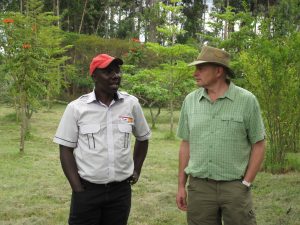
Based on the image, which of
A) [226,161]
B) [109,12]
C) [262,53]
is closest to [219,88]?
[226,161]

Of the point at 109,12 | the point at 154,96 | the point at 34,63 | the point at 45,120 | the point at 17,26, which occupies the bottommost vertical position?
the point at 45,120

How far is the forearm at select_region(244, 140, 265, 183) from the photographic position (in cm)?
313

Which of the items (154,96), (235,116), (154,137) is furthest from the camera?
(154,96)

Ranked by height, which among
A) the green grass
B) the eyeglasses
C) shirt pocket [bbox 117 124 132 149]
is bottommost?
the green grass

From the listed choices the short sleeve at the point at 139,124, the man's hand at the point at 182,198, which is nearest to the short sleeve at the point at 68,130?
the short sleeve at the point at 139,124

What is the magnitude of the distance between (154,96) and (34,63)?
611cm

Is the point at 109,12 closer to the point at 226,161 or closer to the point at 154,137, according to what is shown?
the point at 154,137

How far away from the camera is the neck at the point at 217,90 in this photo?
10.6ft

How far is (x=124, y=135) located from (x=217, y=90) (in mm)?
721

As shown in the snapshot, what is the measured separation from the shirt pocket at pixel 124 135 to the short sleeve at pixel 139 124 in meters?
0.18

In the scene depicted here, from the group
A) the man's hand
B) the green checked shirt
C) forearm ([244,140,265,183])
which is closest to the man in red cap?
the man's hand

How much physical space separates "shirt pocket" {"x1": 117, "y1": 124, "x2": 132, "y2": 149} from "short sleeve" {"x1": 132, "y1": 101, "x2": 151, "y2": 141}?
183 mm

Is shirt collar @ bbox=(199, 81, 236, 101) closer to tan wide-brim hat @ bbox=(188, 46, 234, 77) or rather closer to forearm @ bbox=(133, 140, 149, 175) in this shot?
tan wide-brim hat @ bbox=(188, 46, 234, 77)

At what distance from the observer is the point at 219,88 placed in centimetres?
323
